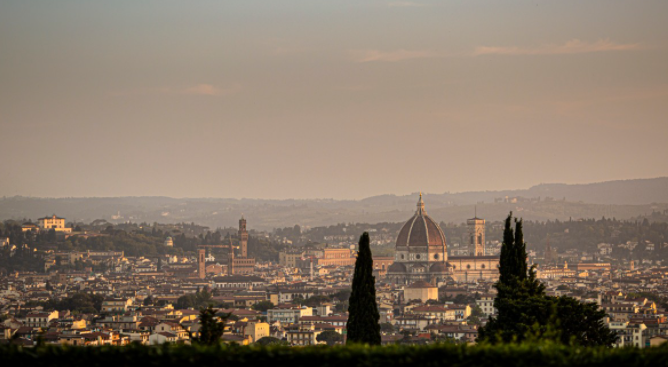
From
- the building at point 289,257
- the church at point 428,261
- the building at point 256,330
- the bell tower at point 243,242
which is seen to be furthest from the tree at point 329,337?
the building at point 289,257

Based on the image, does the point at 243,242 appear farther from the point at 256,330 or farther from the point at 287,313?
the point at 256,330

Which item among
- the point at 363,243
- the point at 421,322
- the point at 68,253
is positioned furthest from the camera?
the point at 68,253

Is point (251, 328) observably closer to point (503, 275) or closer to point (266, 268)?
point (503, 275)

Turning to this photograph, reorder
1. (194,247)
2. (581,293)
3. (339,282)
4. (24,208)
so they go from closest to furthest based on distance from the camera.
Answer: (581,293)
(339,282)
(194,247)
(24,208)

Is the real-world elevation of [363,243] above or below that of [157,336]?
above

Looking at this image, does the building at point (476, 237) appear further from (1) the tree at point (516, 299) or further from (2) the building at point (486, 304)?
(1) the tree at point (516, 299)

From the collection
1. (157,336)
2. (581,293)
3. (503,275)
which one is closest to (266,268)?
(581,293)

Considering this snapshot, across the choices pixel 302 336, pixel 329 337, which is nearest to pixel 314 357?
pixel 329 337
